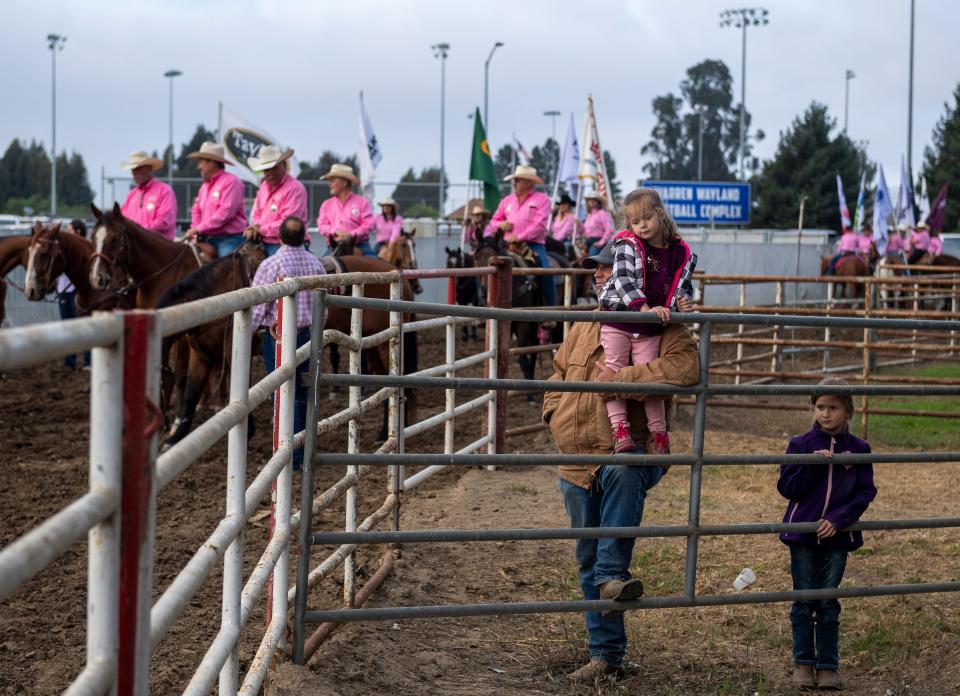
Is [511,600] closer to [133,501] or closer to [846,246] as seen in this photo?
[133,501]

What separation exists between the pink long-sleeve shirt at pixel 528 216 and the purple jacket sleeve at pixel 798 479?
9659mm

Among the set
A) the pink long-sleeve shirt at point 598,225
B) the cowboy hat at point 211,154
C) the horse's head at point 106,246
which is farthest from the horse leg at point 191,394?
the pink long-sleeve shirt at point 598,225

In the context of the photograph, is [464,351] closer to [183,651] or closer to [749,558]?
[749,558]

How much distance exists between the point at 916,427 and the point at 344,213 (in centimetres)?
686

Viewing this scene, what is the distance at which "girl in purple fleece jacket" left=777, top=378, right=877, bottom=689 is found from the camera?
4.72 meters

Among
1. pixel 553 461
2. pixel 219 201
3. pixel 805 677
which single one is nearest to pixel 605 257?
pixel 553 461

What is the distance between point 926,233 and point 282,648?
2960 centimetres

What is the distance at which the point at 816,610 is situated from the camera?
4.80 metres

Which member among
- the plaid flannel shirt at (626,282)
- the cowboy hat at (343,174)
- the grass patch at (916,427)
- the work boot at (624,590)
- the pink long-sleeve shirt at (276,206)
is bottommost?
the grass patch at (916,427)

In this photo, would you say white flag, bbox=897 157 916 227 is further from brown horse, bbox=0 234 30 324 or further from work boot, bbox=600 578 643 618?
work boot, bbox=600 578 643 618

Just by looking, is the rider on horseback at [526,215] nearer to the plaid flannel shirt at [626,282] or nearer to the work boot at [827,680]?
the plaid flannel shirt at [626,282]

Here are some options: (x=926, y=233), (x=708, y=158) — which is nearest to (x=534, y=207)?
(x=926, y=233)

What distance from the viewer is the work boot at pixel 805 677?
4.71 m

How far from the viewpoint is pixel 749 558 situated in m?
6.70
